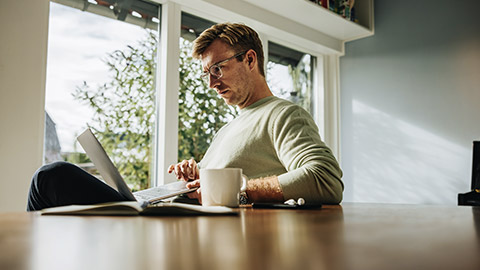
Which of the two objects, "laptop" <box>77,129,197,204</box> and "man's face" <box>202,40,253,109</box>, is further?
"man's face" <box>202,40,253,109</box>

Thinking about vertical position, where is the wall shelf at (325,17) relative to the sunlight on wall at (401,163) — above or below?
above

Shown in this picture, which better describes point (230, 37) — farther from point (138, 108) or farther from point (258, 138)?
point (138, 108)

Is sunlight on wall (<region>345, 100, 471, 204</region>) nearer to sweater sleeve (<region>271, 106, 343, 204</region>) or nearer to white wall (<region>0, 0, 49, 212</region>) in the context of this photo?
sweater sleeve (<region>271, 106, 343, 204</region>)

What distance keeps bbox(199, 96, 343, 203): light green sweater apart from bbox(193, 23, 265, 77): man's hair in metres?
0.23

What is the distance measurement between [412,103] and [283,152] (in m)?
2.45

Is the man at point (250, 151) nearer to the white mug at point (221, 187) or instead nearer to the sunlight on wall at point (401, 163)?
the white mug at point (221, 187)

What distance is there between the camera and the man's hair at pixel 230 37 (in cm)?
159

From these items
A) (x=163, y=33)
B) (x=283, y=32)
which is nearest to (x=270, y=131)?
(x=163, y=33)

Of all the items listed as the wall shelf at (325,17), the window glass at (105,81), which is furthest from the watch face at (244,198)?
the wall shelf at (325,17)

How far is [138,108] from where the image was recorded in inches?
95.7

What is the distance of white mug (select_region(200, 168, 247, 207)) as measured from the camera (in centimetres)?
83

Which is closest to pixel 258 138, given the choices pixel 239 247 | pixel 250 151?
pixel 250 151

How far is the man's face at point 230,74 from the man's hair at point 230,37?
2 centimetres

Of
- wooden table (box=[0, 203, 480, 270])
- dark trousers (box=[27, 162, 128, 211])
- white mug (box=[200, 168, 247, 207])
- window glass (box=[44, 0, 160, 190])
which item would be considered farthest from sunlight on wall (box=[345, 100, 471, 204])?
wooden table (box=[0, 203, 480, 270])
